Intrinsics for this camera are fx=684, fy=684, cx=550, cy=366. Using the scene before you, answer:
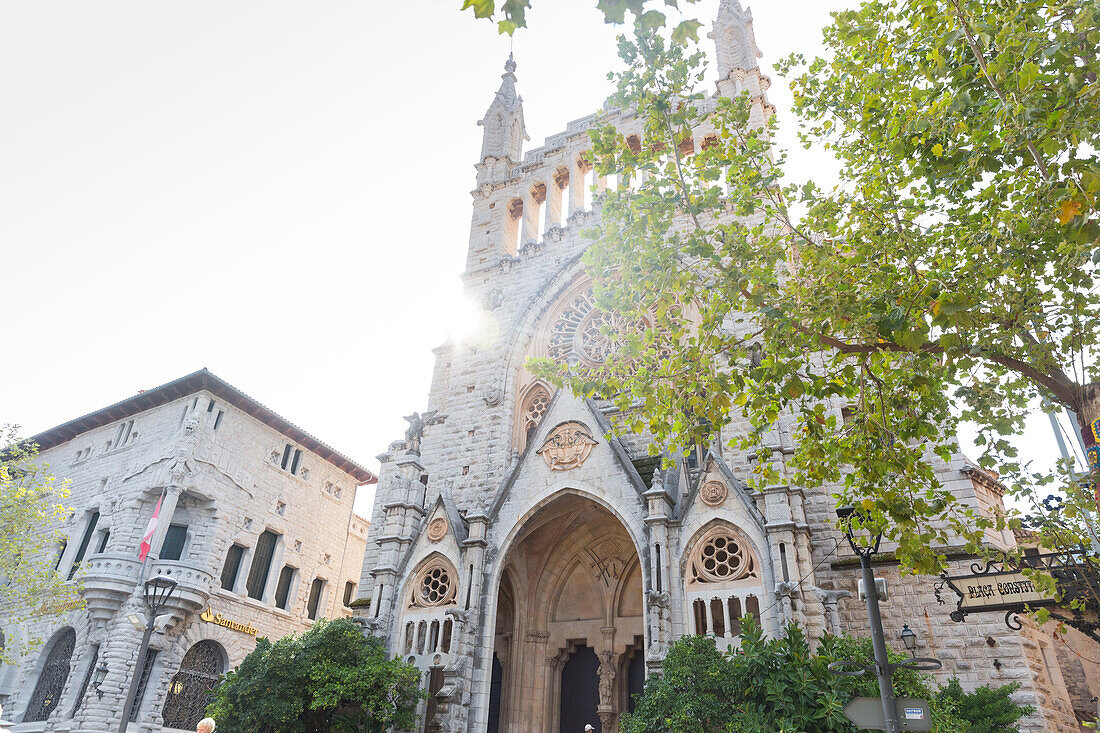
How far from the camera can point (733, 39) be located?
75.8 feet

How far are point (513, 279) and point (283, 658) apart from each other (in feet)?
41.7

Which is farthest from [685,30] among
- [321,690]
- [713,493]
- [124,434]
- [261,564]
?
[124,434]

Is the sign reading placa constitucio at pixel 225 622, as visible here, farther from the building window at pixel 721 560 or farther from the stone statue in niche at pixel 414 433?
the building window at pixel 721 560

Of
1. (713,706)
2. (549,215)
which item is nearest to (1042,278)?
(713,706)

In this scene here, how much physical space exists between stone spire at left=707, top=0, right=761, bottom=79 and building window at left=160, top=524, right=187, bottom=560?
937 inches

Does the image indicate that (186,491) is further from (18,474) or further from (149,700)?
(18,474)

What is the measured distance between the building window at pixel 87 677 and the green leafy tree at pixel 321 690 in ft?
32.5

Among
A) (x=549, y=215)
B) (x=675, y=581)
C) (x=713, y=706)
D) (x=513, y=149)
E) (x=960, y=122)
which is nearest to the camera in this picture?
(x=960, y=122)

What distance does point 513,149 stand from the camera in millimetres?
26719

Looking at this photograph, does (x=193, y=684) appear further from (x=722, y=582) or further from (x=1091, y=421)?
(x=1091, y=421)

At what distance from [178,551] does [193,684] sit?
14.2 ft

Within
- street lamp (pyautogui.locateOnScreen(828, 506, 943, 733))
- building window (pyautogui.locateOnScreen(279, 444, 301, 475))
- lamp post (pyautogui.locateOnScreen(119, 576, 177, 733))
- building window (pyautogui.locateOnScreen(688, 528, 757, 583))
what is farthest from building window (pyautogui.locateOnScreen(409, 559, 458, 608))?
building window (pyautogui.locateOnScreen(279, 444, 301, 475))

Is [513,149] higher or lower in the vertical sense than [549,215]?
higher

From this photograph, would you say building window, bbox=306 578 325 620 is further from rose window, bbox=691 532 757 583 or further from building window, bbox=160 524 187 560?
rose window, bbox=691 532 757 583
